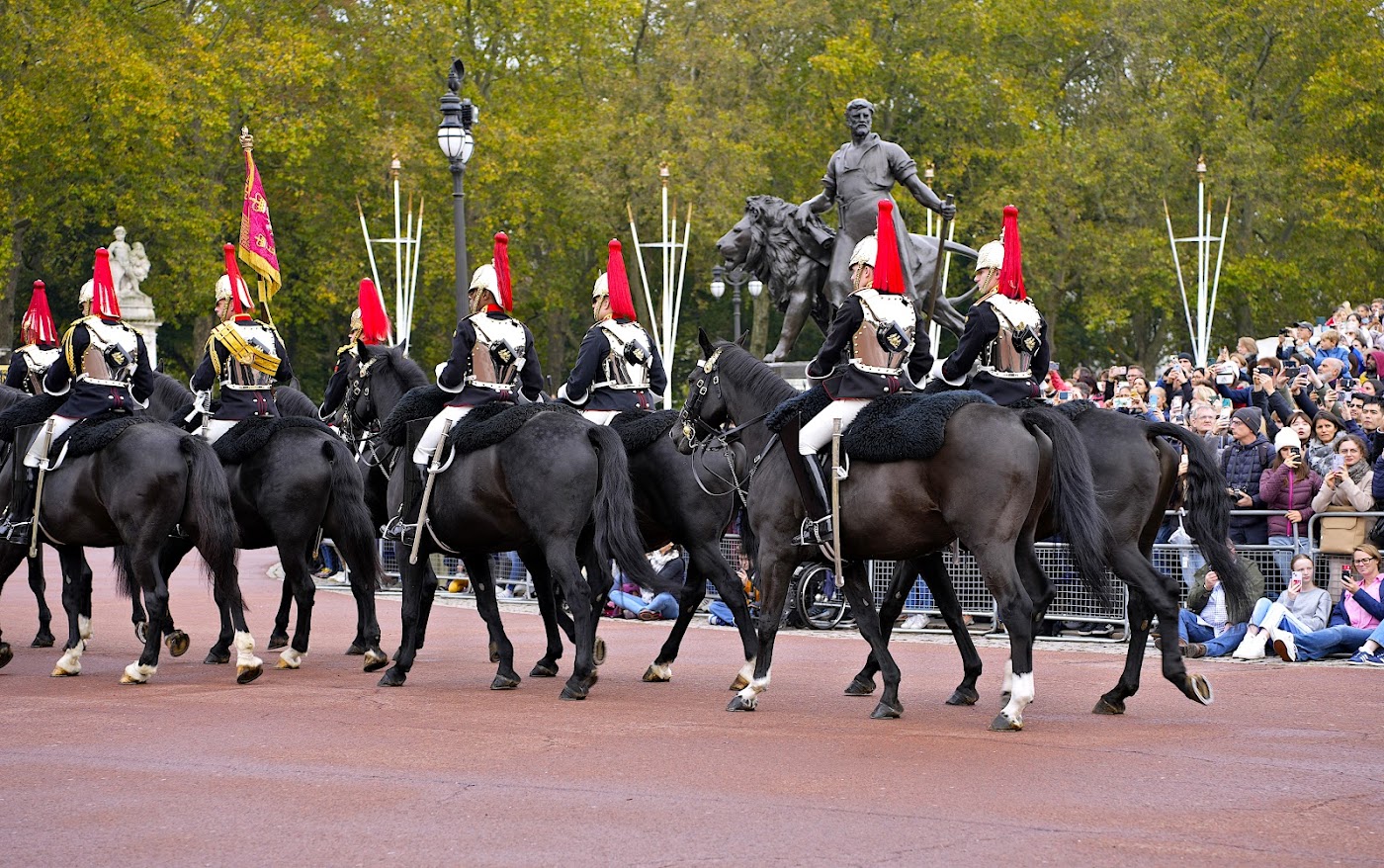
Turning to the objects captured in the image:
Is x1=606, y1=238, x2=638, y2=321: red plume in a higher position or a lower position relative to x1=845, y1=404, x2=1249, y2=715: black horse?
higher

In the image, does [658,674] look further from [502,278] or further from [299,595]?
[502,278]

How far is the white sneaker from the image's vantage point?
13.7 metres

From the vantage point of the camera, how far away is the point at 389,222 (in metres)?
46.1

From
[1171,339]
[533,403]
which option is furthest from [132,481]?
[1171,339]

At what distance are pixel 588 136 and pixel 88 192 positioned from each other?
11.3 m

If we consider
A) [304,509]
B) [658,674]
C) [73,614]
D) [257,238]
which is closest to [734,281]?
[257,238]

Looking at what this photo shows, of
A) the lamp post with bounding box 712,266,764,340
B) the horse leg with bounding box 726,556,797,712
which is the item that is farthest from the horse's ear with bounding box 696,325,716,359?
the horse leg with bounding box 726,556,797,712

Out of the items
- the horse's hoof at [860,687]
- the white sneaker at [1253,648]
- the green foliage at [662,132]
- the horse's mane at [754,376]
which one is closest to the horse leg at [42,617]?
the horse's mane at [754,376]

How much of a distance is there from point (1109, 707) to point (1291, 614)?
3874mm

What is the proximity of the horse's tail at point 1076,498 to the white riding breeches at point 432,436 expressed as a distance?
3.92 meters

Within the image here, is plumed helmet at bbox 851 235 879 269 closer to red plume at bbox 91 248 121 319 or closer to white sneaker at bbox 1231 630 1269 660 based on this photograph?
white sneaker at bbox 1231 630 1269 660

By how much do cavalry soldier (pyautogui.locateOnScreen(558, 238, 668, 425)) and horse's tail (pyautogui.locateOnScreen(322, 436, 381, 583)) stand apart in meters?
1.60

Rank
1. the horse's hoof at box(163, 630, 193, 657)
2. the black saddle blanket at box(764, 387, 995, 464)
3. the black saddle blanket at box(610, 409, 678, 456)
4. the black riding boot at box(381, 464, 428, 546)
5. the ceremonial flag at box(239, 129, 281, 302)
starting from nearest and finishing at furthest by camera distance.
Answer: the black saddle blanket at box(764, 387, 995, 464), the black riding boot at box(381, 464, 428, 546), the horse's hoof at box(163, 630, 193, 657), the black saddle blanket at box(610, 409, 678, 456), the ceremonial flag at box(239, 129, 281, 302)

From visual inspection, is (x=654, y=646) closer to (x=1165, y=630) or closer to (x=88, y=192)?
(x=1165, y=630)
